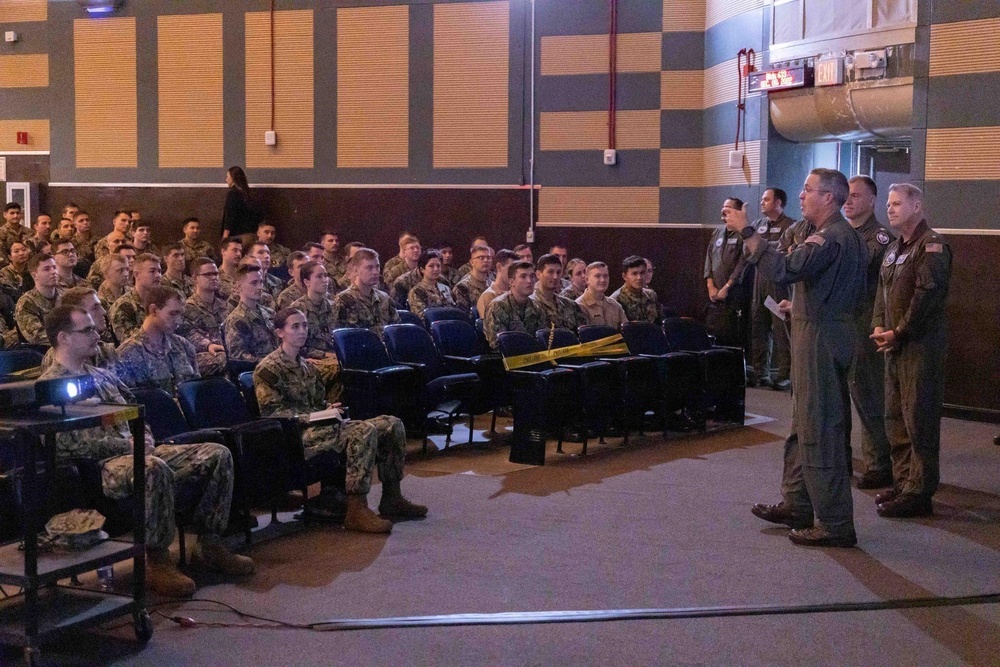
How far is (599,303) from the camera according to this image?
7.77m

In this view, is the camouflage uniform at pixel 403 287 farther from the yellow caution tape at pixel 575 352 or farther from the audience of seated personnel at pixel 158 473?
the audience of seated personnel at pixel 158 473

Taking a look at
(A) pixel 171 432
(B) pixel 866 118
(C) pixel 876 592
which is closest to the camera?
(C) pixel 876 592

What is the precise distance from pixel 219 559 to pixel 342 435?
3.12ft

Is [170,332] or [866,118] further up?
[866,118]

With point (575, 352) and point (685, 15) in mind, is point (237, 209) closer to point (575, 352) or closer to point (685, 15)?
point (685, 15)

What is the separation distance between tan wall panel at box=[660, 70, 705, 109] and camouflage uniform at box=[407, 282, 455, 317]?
153 inches

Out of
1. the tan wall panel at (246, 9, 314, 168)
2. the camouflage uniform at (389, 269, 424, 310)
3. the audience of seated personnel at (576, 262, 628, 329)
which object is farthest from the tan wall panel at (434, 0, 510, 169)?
the audience of seated personnel at (576, 262, 628, 329)

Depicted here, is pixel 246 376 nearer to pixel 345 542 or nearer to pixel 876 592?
pixel 345 542

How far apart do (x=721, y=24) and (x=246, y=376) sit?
6919mm

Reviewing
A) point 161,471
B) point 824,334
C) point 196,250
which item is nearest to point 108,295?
point 196,250

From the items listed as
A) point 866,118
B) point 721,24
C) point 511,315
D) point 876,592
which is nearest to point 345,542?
point 876,592

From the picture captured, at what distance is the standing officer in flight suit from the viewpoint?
4.50m

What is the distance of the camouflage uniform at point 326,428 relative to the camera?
4910 millimetres

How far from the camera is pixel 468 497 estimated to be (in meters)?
5.50
